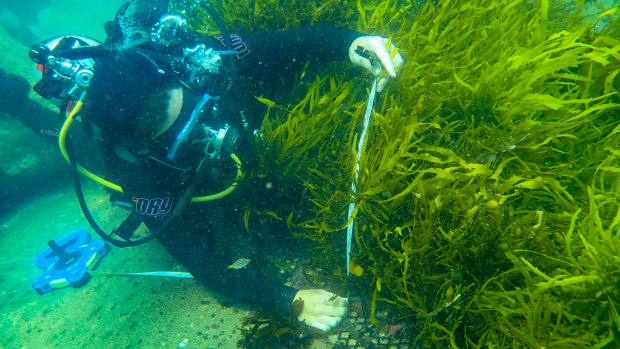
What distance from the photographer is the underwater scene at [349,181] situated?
1.61 m

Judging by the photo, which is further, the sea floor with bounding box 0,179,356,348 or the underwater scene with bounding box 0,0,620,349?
the sea floor with bounding box 0,179,356,348

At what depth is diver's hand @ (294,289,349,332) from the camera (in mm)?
2139

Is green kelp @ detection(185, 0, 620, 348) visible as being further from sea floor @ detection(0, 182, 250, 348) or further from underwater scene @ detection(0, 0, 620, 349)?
sea floor @ detection(0, 182, 250, 348)

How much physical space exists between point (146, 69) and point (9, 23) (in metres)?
17.6

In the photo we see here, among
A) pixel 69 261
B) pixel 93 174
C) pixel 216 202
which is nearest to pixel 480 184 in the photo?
pixel 216 202

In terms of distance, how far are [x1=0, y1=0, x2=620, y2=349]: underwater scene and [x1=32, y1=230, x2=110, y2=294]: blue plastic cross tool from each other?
0.18 feet

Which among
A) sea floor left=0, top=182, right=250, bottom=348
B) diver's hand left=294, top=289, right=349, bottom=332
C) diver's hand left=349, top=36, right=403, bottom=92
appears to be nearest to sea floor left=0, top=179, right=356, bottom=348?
sea floor left=0, top=182, right=250, bottom=348

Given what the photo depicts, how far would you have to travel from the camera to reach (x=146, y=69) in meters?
1.97

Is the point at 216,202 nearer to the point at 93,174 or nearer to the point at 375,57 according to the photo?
the point at 93,174

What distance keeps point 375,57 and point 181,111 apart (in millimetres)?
1580

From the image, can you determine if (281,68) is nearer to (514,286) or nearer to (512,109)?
(512,109)

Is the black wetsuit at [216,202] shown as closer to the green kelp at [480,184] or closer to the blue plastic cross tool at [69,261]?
the green kelp at [480,184]

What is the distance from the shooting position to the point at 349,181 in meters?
2.14

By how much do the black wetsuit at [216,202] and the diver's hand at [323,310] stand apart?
0.50 ft
